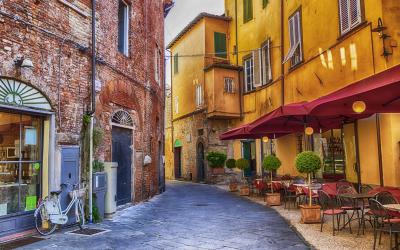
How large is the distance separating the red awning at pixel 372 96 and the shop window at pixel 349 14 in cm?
344

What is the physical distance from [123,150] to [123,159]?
27cm

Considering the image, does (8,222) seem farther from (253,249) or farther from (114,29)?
(114,29)

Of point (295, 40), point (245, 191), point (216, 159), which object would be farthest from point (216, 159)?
point (295, 40)

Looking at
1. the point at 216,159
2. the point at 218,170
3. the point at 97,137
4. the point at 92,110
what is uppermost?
the point at 92,110

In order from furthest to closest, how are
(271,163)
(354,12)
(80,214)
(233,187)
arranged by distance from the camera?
(233,187)
(271,163)
(354,12)
(80,214)

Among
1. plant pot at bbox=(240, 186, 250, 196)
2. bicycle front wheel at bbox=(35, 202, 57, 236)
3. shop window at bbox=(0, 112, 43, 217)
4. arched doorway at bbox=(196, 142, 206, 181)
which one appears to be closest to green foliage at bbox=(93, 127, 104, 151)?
shop window at bbox=(0, 112, 43, 217)

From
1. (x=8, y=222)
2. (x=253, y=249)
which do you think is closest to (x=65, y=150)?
(x=8, y=222)

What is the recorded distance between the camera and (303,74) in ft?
44.1

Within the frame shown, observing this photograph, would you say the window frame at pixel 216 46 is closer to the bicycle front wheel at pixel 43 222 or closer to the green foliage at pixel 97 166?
the green foliage at pixel 97 166

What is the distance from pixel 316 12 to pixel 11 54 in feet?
30.9

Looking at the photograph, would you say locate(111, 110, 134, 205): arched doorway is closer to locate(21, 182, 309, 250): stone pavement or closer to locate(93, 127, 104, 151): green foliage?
locate(21, 182, 309, 250): stone pavement

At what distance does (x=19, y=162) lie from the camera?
7340 mm

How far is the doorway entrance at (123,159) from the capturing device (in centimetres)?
1088

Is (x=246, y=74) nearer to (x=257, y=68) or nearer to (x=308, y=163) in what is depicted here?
(x=257, y=68)
